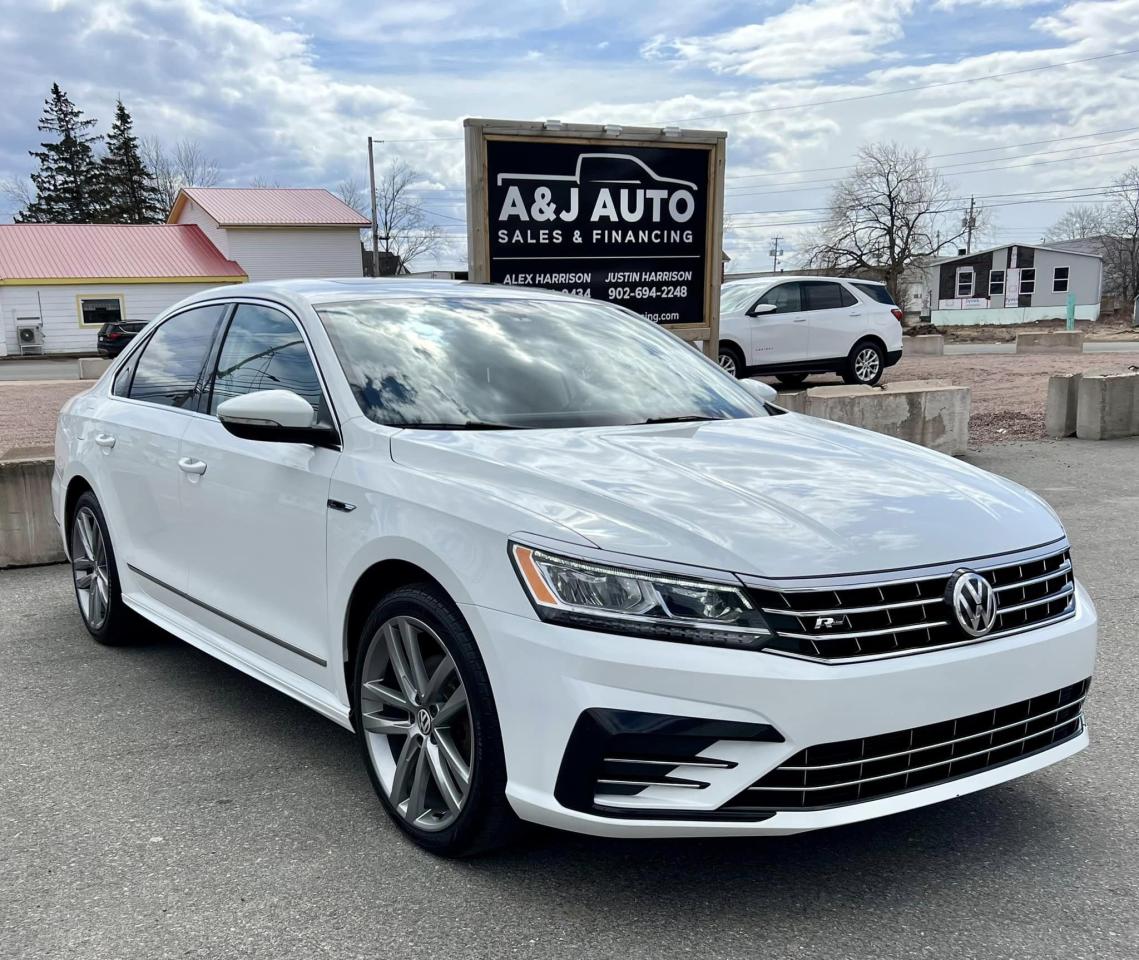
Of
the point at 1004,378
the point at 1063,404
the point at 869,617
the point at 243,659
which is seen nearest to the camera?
the point at 869,617

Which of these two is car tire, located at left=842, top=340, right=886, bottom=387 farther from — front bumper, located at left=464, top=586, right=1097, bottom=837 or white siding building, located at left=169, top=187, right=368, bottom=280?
white siding building, located at left=169, top=187, right=368, bottom=280

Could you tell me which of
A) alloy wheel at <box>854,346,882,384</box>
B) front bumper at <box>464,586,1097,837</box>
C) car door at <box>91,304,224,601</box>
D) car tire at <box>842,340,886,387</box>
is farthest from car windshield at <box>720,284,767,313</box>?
front bumper at <box>464,586,1097,837</box>

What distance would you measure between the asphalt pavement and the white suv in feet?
40.2

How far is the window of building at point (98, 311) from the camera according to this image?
42750 mm

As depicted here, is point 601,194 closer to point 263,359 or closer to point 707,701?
point 263,359

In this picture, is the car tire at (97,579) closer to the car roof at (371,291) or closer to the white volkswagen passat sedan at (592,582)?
the white volkswagen passat sedan at (592,582)

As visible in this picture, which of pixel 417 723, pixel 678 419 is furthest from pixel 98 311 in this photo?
pixel 417 723

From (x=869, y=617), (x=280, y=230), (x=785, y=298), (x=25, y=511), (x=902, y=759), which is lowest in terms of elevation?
(x=25, y=511)

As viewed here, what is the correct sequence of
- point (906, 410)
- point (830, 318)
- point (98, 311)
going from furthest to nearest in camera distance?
point (98, 311)
point (830, 318)
point (906, 410)

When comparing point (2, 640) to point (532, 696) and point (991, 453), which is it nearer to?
point (532, 696)

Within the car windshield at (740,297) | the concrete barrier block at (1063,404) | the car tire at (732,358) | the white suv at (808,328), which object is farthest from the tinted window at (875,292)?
the concrete barrier block at (1063,404)

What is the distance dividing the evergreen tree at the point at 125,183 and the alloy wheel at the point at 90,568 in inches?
2767

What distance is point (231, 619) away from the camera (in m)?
3.97

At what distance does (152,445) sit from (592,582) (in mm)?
2634
